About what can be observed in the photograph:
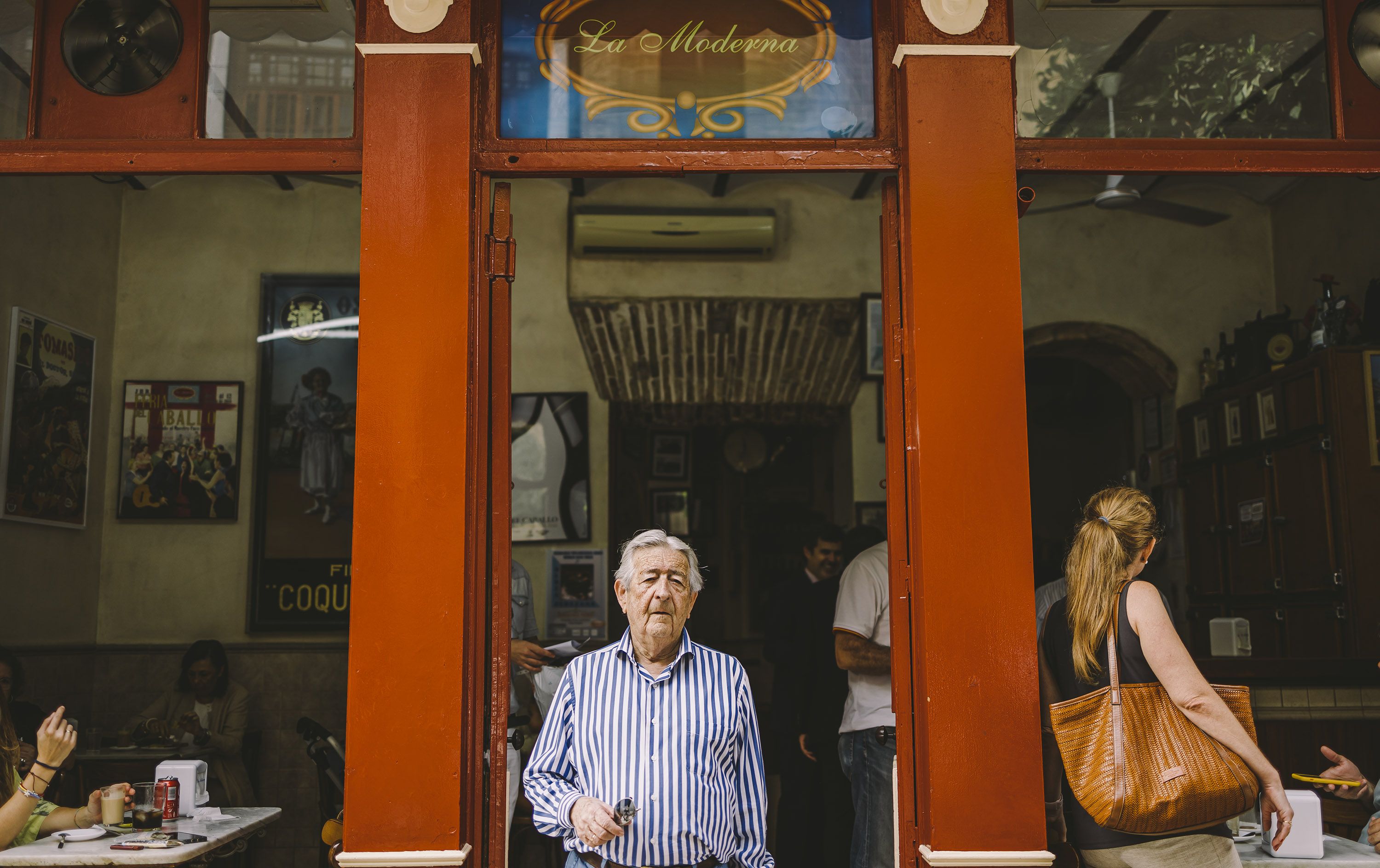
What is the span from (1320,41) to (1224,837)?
2.19 meters

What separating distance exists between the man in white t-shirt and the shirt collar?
5.35 feet

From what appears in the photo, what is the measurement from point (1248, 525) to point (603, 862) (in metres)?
5.18

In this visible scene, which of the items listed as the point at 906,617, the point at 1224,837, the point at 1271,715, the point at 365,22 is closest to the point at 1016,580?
the point at 906,617

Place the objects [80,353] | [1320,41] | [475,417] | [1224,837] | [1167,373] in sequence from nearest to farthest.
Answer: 1. [1224,837]
2. [475,417]
3. [1320,41]
4. [80,353]
5. [1167,373]

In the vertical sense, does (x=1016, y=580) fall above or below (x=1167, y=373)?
below

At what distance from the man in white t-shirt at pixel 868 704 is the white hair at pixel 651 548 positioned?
63.1 inches

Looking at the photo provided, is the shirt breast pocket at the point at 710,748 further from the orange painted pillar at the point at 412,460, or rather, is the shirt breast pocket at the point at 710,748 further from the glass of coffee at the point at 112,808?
the glass of coffee at the point at 112,808

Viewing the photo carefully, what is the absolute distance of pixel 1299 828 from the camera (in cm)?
309

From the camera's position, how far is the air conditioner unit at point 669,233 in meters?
6.92

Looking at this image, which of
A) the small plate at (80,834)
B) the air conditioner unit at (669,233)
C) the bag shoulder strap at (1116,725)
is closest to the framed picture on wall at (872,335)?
the air conditioner unit at (669,233)

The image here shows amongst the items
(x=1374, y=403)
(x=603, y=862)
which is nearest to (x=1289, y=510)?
(x=1374, y=403)

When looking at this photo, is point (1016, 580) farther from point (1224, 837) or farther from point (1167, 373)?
point (1167, 373)

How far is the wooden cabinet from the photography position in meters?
5.70

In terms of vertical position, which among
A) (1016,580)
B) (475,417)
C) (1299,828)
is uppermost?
(475,417)
